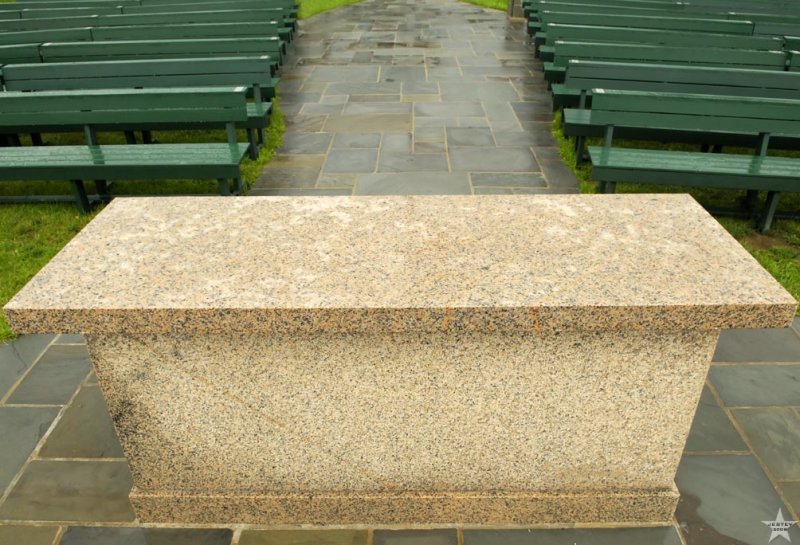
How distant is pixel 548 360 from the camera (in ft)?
6.58

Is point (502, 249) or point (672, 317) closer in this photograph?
point (672, 317)

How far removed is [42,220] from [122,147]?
3.03 feet

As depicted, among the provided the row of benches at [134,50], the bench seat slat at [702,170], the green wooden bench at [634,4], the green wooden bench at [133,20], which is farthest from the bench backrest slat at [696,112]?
the green wooden bench at [133,20]

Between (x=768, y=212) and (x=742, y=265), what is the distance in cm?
335

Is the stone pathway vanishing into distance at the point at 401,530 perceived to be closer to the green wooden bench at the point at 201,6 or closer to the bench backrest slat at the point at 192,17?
the bench backrest slat at the point at 192,17

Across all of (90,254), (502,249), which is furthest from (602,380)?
(90,254)

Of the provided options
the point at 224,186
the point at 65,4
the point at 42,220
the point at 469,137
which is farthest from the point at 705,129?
the point at 65,4

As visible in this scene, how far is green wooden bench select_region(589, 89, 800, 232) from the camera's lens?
458 centimetres

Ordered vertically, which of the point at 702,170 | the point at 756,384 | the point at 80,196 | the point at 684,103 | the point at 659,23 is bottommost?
the point at 756,384

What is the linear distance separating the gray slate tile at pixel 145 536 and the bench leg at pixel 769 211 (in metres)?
4.61

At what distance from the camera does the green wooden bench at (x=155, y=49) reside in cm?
668

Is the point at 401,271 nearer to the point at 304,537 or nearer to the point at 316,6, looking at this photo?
the point at 304,537

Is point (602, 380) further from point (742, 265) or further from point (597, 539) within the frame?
point (597, 539)

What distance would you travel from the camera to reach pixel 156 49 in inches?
269
